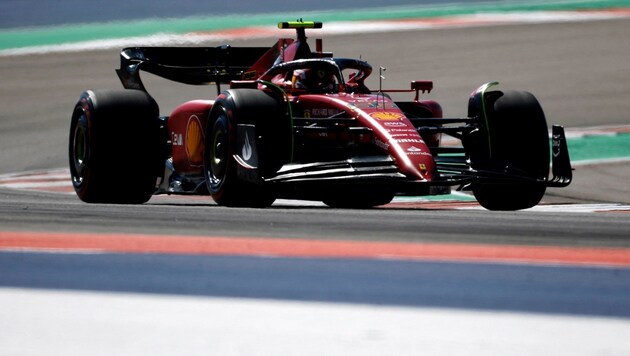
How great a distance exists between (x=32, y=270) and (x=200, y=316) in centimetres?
136

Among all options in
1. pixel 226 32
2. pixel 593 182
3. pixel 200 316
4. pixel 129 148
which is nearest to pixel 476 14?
pixel 226 32

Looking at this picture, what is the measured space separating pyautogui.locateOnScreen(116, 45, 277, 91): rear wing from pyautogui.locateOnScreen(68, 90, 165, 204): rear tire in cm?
110

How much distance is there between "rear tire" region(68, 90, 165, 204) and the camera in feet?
34.4

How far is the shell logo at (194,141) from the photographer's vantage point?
10.3m

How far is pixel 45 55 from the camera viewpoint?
30656mm

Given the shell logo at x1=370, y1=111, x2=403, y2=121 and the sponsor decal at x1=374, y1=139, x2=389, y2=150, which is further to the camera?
the shell logo at x1=370, y1=111, x2=403, y2=121

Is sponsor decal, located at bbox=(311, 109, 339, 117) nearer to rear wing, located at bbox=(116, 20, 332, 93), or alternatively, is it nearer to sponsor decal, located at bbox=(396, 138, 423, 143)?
sponsor decal, located at bbox=(396, 138, 423, 143)

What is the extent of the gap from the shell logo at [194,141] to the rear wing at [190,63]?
1.55 meters

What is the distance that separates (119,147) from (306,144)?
1.68 metres

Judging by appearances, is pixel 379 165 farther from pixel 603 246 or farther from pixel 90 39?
pixel 90 39

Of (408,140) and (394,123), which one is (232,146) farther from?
(408,140)

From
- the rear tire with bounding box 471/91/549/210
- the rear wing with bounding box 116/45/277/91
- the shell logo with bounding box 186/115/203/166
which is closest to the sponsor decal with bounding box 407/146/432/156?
the rear tire with bounding box 471/91/549/210

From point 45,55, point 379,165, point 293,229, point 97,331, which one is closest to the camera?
point 97,331

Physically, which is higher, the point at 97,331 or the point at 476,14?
the point at 97,331
